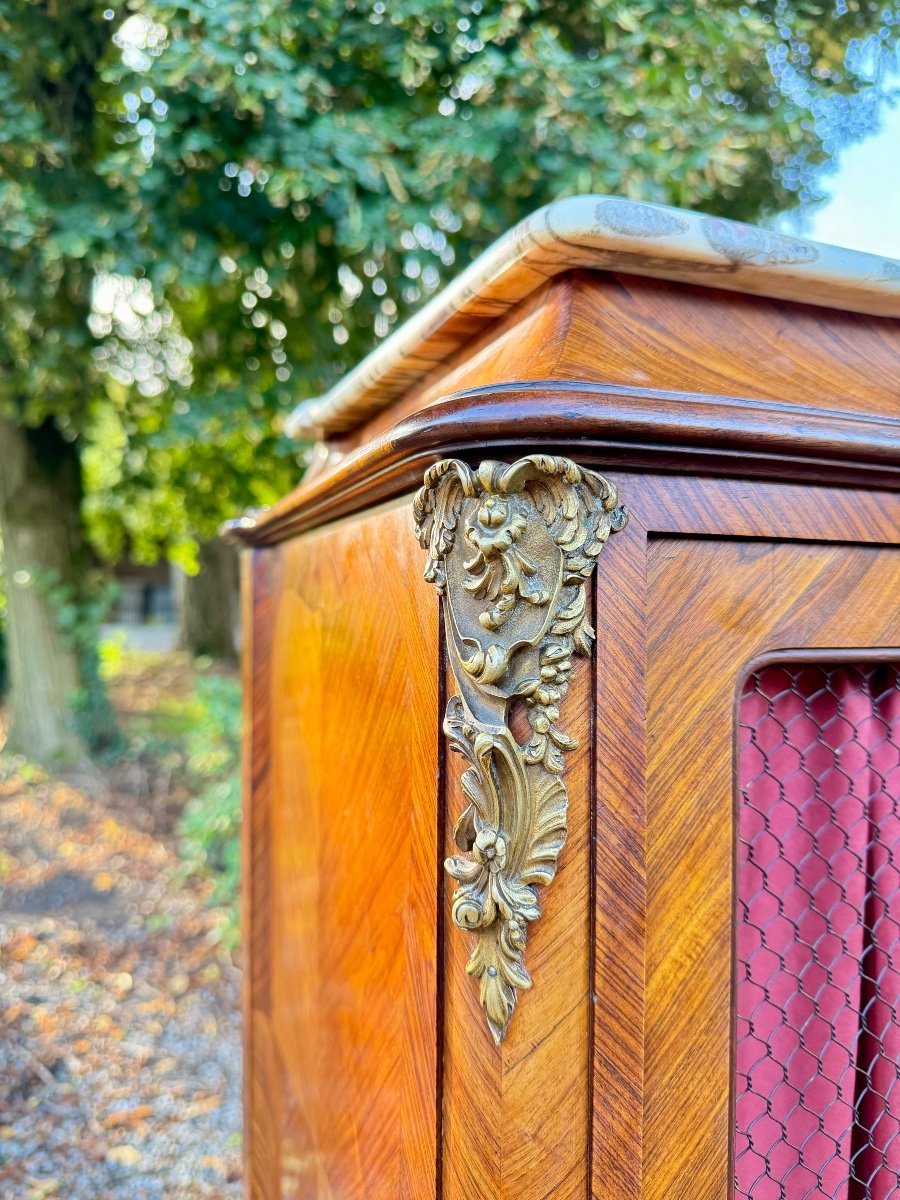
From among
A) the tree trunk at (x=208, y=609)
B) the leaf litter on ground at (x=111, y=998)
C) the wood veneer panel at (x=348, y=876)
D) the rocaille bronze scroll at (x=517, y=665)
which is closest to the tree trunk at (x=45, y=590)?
the leaf litter on ground at (x=111, y=998)

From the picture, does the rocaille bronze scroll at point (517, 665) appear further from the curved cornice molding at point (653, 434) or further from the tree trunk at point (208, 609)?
the tree trunk at point (208, 609)

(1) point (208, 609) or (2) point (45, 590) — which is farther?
(1) point (208, 609)

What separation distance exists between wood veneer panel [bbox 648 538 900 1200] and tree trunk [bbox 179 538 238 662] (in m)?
8.15

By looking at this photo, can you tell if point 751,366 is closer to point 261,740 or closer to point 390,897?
point 390,897

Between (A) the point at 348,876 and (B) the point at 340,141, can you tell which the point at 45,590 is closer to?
(B) the point at 340,141

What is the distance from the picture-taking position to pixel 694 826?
903 millimetres

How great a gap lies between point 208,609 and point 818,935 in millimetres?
9411

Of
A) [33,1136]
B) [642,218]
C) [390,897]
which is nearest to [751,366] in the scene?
[642,218]

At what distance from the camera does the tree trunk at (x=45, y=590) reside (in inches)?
227

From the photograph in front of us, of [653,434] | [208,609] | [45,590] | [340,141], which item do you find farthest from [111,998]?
[208,609]

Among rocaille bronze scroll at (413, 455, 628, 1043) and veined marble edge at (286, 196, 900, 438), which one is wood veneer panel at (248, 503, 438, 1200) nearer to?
rocaille bronze scroll at (413, 455, 628, 1043)

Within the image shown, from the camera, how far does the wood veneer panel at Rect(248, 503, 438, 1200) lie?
1.06 meters

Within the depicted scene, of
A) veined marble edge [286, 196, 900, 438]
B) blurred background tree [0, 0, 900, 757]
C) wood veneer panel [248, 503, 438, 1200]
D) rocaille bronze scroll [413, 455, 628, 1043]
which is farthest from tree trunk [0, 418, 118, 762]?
rocaille bronze scroll [413, 455, 628, 1043]

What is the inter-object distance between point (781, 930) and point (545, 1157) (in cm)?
40
